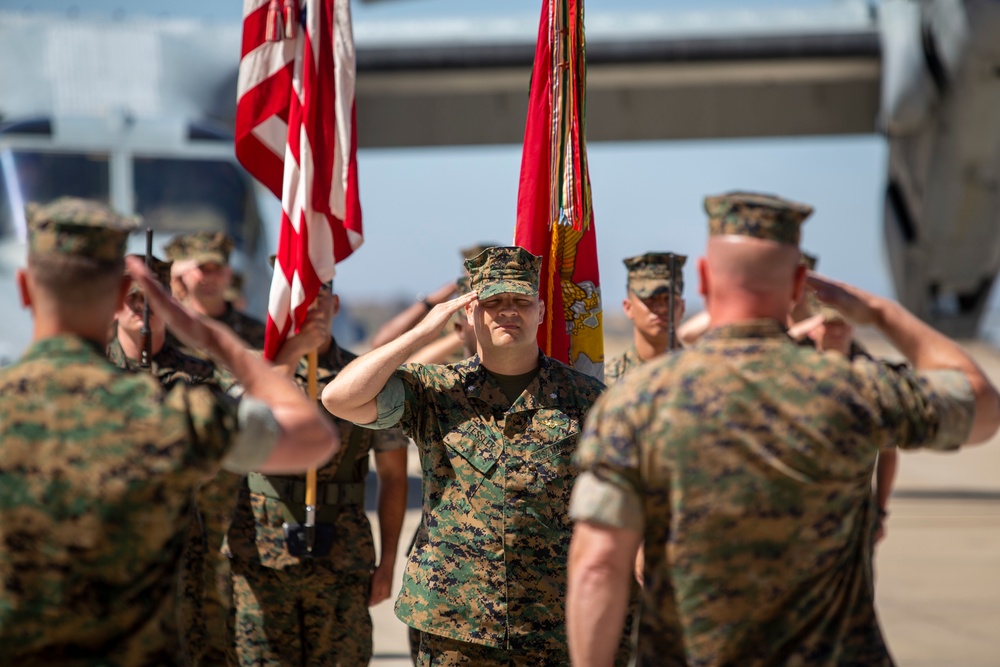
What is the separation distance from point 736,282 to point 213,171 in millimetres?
8546

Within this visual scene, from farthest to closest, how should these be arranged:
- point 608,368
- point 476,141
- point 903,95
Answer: point 476,141
point 903,95
point 608,368

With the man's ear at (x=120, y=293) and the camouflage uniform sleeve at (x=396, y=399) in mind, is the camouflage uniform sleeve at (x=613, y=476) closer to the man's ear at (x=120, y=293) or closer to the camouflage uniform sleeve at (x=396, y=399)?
the man's ear at (x=120, y=293)

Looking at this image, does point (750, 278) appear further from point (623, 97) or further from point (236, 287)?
point (623, 97)

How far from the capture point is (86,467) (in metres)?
2.49

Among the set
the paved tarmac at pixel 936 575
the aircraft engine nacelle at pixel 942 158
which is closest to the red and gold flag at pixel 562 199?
the paved tarmac at pixel 936 575

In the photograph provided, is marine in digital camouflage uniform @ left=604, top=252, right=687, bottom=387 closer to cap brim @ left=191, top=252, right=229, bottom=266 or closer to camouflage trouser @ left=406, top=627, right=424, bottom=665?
camouflage trouser @ left=406, top=627, right=424, bottom=665

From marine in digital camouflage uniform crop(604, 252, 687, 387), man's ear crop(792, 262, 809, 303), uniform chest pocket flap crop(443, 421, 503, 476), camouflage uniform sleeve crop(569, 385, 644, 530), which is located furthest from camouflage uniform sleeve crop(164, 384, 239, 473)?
marine in digital camouflage uniform crop(604, 252, 687, 387)

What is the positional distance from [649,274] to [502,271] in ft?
4.96

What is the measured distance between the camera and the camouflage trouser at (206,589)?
16.6 ft

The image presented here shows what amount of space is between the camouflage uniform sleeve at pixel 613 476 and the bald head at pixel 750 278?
0.99ft

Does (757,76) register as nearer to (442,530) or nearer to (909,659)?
(909,659)

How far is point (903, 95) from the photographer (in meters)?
13.4

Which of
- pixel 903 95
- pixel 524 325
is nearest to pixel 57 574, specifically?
pixel 524 325

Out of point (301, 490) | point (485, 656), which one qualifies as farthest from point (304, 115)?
point (485, 656)
